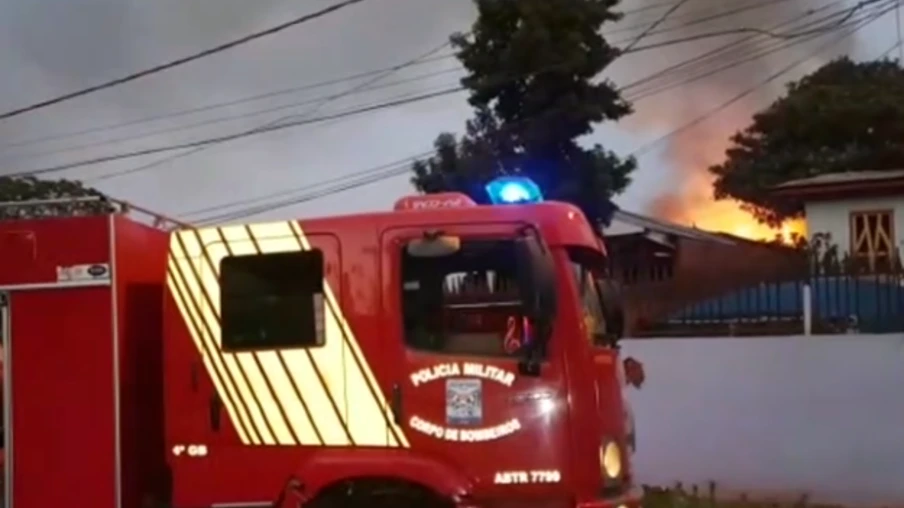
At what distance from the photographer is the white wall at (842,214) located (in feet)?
77.0

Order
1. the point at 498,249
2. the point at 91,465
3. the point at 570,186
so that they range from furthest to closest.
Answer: the point at 570,186, the point at 91,465, the point at 498,249

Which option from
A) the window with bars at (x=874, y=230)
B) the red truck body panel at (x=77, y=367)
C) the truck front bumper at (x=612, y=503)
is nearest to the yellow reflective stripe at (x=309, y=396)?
the truck front bumper at (x=612, y=503)

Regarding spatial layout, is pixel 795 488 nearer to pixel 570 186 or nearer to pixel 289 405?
pixel 289 405

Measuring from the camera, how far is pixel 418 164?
23.1 meters

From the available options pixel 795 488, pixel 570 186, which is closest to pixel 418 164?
pixel 570 186

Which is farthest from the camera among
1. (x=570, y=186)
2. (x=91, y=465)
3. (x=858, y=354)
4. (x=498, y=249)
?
(x=570, y=186)

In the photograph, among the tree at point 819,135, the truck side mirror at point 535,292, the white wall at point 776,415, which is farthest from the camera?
the tree at point 819,135

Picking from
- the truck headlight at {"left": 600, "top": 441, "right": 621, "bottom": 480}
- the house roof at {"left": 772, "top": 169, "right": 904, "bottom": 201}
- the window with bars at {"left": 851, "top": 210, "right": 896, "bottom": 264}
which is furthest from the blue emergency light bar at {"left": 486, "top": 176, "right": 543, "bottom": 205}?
the window with bars at {"left": 851, "top": 210, "right": 896, "bottom": 264}

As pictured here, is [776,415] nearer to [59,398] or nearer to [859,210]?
[59,398]

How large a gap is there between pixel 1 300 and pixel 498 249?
2.69 metres

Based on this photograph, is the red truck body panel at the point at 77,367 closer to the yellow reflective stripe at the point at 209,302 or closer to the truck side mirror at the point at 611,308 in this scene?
the yellow reflective stripe at the point at 209,302

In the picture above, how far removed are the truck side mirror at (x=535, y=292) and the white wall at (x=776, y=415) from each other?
21.7ft

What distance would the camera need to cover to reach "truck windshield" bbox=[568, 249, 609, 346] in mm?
7086

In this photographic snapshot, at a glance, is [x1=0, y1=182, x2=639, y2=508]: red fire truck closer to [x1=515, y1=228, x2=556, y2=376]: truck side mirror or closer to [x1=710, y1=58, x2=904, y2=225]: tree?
[x1=515, y1=228, x2=556, y2=376]: truck side mirror
